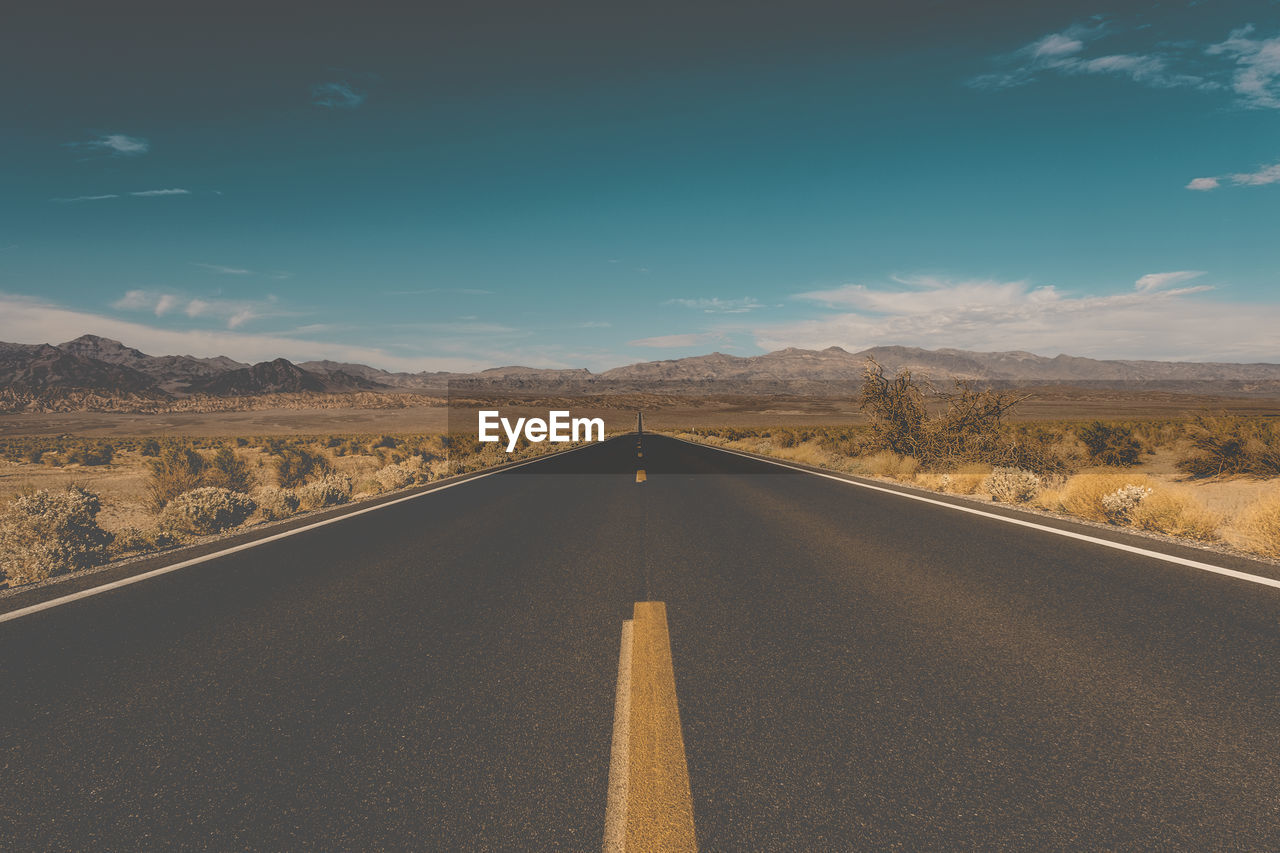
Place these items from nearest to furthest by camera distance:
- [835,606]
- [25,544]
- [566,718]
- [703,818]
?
1. [703,818]
2. [566,718]
3. [835,606]
4. [25,544]

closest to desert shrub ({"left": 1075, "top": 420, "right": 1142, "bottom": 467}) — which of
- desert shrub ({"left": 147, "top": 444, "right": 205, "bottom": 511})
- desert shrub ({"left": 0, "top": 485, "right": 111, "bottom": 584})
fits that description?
desert shrub ({"left": 0, "top": 485, "right": 111, "bottom": 584})

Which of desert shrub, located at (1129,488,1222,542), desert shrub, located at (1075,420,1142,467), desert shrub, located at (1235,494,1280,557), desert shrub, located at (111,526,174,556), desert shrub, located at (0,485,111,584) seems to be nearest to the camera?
desert shrub, located at (1235,494,1280,557)

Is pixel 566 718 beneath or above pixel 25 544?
above

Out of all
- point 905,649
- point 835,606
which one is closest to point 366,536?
point 835,606

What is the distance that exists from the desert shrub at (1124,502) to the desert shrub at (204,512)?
43.6 feet

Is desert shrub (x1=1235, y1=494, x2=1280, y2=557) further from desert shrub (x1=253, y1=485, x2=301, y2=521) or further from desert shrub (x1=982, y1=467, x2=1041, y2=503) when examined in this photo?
desert shrub (x1=253, y1=485, x2=301, y2=521)

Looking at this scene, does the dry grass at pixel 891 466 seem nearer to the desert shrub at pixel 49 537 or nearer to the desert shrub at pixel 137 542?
the desert shrub at pixel 137 542

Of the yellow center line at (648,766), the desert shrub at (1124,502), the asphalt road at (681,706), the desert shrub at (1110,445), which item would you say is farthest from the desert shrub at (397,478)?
the desert shrub at (1110,445)

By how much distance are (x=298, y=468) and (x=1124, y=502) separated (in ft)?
80.5

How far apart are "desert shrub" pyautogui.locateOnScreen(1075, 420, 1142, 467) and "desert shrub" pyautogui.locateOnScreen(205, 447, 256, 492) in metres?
29.2

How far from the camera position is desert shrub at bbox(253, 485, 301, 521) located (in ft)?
37.7

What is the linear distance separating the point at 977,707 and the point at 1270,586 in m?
3.71

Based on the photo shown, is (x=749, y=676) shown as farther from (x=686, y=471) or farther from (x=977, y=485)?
(x=686, y=471)

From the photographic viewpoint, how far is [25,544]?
336 inches
